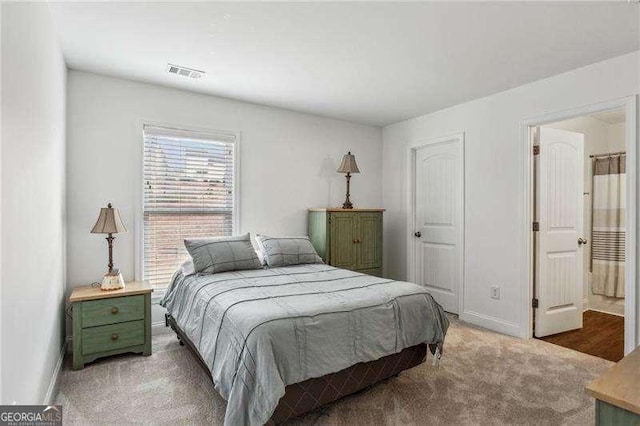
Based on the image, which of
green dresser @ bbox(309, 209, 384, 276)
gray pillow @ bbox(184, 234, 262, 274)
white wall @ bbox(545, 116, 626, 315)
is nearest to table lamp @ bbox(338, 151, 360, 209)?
green dresser @ bbox(309, 209, 384, 276)

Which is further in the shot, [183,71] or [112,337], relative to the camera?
[183,71]

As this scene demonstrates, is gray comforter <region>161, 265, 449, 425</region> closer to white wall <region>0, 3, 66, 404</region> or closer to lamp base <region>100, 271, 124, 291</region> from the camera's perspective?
lamp base <region>100, 271, 124, 291</region>

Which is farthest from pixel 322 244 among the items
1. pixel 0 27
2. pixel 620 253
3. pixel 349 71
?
pixel 620 253

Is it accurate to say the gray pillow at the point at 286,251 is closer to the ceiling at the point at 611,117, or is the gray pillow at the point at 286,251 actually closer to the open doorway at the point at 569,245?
the open doorway at the point at 569,245

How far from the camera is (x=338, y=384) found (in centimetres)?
205

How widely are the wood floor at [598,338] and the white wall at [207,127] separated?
266 centimetres

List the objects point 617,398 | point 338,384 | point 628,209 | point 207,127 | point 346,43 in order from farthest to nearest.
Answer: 1. point 207,127
2. point 628,209
3. point 346,43
4. point 338,384
5. point 617,398

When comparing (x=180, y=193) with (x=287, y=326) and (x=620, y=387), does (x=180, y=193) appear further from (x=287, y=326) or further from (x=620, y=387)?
(x=620, y=387)

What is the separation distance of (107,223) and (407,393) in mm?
2624

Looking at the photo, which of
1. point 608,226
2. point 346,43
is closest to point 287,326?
point 346,43

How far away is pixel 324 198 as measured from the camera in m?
4.52

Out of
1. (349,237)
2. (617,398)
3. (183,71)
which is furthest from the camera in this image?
(349,237)

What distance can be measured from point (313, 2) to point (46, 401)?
9.26 feet

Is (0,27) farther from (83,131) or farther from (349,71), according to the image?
(349,71)
